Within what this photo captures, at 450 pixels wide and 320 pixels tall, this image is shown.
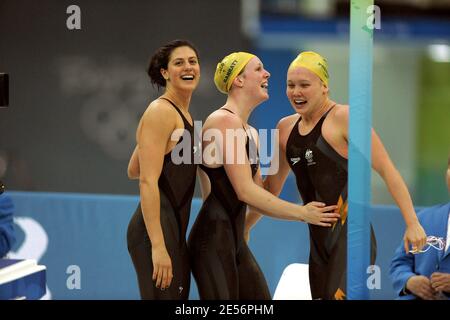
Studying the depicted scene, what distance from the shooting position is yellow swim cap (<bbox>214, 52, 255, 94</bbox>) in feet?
12.2

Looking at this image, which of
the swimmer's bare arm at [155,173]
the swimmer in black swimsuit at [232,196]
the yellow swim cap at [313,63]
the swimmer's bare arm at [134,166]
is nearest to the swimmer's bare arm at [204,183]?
the swimmer in black swimsuit at [232,196]

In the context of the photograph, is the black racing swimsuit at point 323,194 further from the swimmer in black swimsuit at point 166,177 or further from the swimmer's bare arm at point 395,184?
the swimmer in black swimsuit at point 166,177

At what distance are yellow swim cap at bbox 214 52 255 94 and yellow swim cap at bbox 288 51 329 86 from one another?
20 centimetres

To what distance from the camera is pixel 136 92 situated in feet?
12.4

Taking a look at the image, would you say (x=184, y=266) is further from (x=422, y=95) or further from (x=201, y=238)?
(x=422, y=95)

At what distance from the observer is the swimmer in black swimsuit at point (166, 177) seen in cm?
368

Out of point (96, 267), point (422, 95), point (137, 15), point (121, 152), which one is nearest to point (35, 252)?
point (96, 267)

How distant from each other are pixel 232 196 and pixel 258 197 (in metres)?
0.11

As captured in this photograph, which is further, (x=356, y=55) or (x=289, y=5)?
(x=289, y=5)

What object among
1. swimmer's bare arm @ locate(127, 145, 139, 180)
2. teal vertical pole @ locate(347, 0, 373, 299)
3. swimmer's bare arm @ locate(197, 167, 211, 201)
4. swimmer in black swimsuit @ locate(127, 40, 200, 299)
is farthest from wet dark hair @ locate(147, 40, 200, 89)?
teal vertical pole @ locate(347, 0, 373, 299)

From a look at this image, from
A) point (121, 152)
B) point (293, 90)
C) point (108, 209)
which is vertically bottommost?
point (108, 209)

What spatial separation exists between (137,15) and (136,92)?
35 centimetres

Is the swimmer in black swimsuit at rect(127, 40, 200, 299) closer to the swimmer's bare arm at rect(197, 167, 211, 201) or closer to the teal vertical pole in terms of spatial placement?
the swimmer's bare arm at rect(197, 167, 211, 201)

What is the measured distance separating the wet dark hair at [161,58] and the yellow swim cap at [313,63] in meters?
0.44
